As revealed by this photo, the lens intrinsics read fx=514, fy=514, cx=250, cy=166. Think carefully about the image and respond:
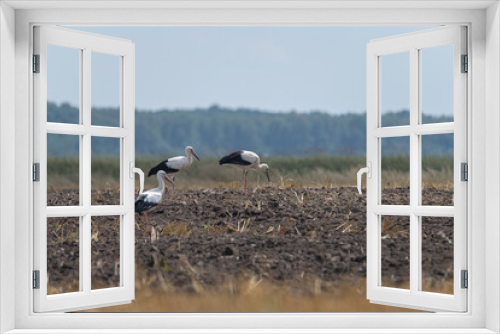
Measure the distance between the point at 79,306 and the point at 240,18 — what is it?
1.64 metres

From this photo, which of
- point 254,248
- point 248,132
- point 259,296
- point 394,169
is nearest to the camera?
point 259,296

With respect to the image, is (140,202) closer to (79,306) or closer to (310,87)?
(79,306)

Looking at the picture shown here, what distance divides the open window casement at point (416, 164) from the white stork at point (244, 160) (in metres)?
4.00

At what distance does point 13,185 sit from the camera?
2.39 metres

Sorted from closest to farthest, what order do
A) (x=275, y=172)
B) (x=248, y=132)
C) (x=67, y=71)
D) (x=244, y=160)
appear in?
(x=67, y=71)
(x=244, y=160)
(x=275, y=172)
(x=248, y=132)

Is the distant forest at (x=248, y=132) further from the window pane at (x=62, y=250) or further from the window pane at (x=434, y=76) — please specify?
the window pane at (x=434, y=76)

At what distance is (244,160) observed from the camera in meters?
6.86

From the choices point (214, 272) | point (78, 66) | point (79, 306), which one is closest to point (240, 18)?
point (78, 66)

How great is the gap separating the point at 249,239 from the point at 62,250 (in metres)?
2.05

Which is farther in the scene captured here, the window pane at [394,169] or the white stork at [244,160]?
the white stork at [244,160]

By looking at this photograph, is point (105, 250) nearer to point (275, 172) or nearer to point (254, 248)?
point (254, 248)

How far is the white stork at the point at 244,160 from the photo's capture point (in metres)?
6.86

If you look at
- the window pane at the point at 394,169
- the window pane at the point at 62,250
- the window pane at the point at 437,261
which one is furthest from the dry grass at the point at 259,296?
the window pane at the point at 394,169

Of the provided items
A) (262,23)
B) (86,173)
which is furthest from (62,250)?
(262,23)
